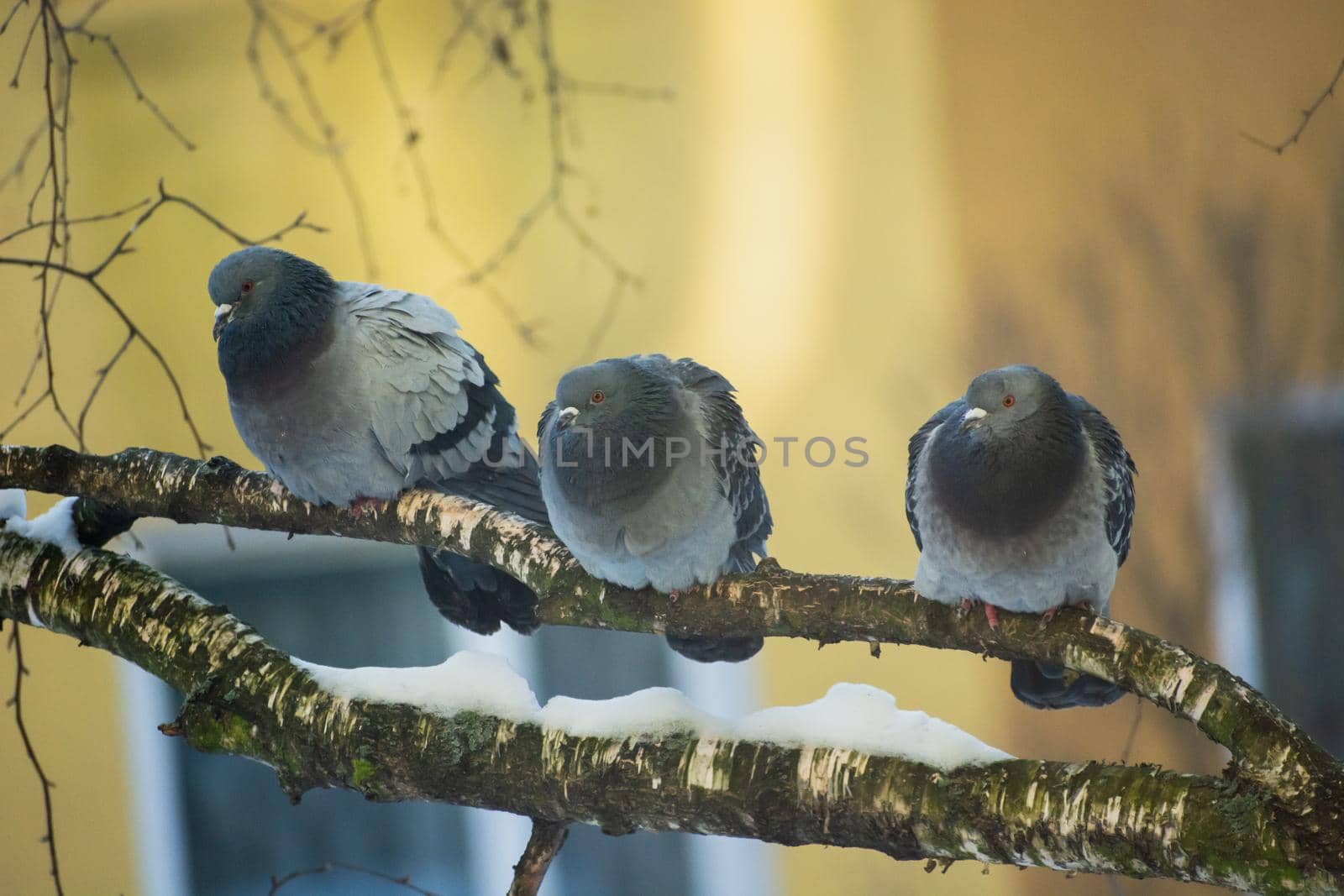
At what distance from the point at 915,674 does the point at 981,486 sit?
1.96 meters

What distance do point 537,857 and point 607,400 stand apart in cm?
84

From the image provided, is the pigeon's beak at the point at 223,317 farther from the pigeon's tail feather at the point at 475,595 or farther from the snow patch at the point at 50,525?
the pigeon's tail feather at the point at 475,595

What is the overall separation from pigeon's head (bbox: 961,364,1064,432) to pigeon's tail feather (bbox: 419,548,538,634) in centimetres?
112

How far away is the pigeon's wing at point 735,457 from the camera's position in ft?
8.04

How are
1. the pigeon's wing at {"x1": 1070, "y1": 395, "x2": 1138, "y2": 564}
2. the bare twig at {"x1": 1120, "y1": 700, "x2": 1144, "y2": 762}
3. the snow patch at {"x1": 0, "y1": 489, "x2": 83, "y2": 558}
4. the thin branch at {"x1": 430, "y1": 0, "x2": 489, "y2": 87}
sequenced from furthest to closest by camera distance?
1. the thin branch at {"x1": 430, "y1": 0, "x2": 489, "y2": 87}
2. the snow patch at {"x1": 0, "y1": 489, "x2": 83, "y2": 558}
3. the pigeon's wing at {"x1": 1070, "y1": 395, "x2": 1138, "y2": 564}
4. the bare twig at {"x1": 1120, "y1": 700, "x2": 1144, "y2": 762}

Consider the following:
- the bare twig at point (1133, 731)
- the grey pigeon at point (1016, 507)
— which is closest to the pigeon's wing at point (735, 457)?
the grey pigeon at point (1016, 507)

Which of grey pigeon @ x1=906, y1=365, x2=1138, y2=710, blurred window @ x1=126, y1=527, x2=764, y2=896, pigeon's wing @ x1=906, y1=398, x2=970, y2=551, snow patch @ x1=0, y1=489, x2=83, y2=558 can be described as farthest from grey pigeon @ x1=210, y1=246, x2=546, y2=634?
blurred window @ x1=126, y1=527, x2=764, y2=896

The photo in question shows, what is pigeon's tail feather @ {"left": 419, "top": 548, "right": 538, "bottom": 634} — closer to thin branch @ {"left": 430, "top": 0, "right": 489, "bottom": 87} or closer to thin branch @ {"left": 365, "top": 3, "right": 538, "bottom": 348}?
thin branch @ {"left": 365, "top": 3, "right": 538, "bottom": 348}

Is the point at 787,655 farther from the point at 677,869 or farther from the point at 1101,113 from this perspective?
the point at 1101,113

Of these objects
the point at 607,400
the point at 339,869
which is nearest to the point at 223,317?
the point at 607,400

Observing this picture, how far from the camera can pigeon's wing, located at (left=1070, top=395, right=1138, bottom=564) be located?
7.41 ft

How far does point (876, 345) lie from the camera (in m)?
4.02

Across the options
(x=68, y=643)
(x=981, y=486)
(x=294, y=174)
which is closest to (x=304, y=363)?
(x=981, y=486)

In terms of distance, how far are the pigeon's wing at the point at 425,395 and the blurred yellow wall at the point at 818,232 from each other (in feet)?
4.33
